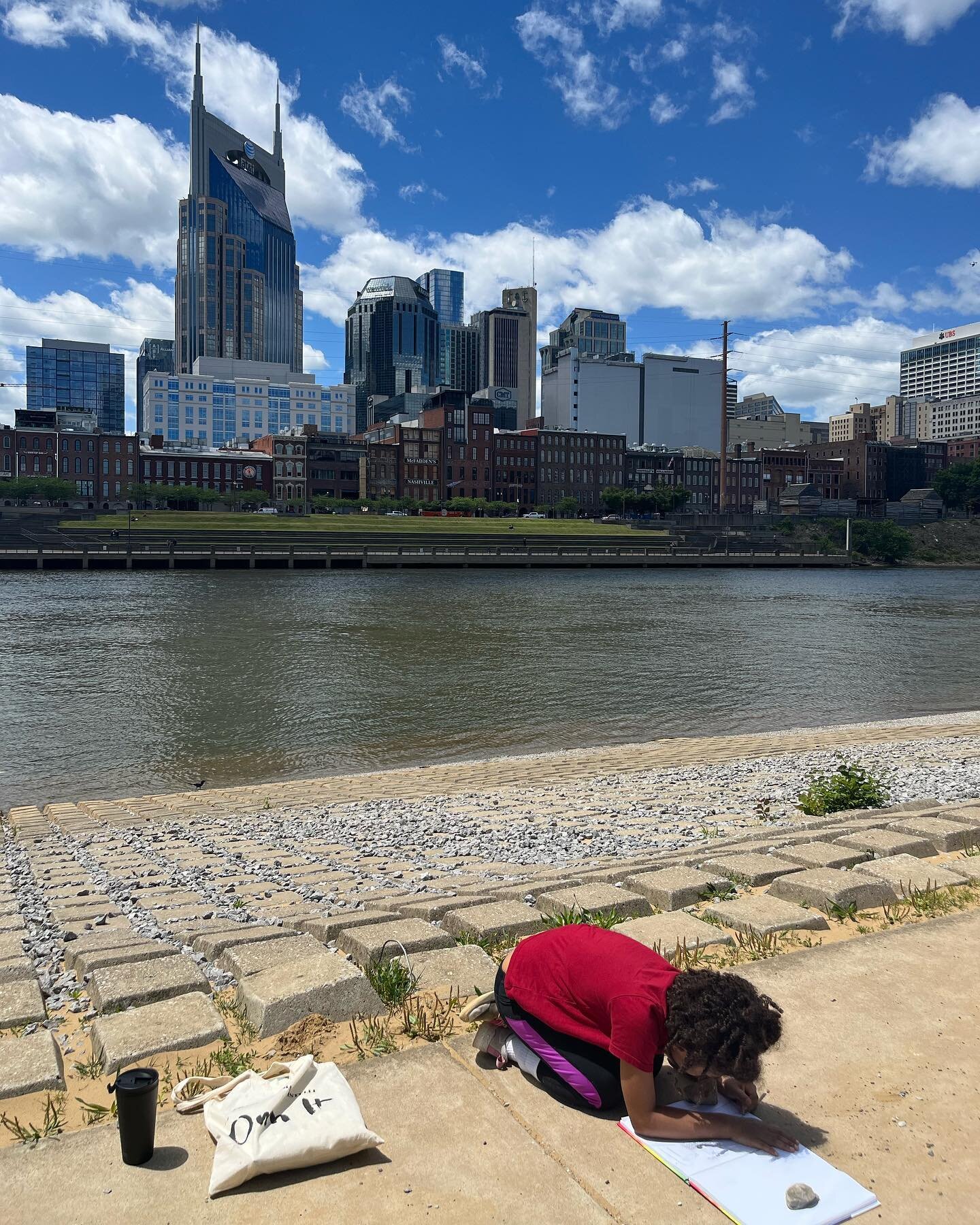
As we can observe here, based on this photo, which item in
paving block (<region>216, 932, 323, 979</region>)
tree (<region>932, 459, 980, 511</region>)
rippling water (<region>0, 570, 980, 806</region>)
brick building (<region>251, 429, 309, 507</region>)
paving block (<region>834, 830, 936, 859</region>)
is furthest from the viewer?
tree (<region>932, 459, 980, 511</region>)

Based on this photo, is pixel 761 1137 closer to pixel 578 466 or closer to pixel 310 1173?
pixel 310 1173

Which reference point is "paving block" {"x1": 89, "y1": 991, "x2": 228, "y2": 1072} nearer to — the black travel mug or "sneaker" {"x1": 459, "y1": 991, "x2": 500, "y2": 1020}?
the black travel mug

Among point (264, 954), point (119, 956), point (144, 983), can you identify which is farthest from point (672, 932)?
point (119, 956)

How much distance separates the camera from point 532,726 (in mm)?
24703

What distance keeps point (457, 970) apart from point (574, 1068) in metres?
1.58

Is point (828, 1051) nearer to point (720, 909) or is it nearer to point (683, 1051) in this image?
point (683, 1051)

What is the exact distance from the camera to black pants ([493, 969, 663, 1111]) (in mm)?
4332

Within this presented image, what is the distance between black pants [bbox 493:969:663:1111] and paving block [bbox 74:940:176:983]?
2.99 m

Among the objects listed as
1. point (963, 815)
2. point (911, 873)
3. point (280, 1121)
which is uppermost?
point (280, 1121)

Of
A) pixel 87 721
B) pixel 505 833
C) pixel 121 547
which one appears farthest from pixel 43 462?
pixel 505 833

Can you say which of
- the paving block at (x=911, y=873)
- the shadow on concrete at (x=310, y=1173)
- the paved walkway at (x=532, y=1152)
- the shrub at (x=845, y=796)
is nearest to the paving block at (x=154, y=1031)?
the paved walkway at (x=532, y=1152)

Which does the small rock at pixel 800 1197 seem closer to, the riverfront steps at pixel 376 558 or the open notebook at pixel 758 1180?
the open notebook at pixel 758 1180

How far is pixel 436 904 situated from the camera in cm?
771

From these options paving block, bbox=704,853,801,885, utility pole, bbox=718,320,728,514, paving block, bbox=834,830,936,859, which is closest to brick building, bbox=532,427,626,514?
utility pole, bbox=718,320,728,514
